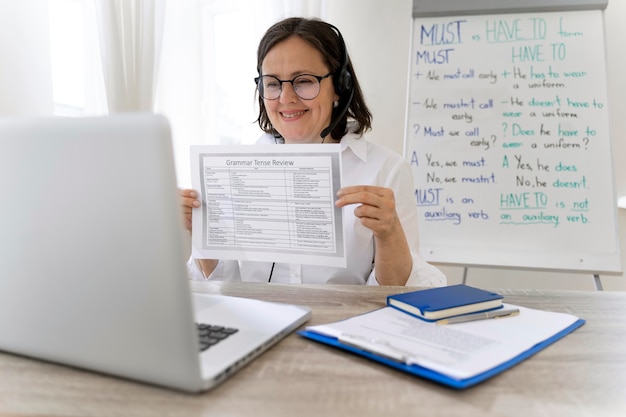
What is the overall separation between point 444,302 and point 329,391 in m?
0.32

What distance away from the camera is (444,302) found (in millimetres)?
826

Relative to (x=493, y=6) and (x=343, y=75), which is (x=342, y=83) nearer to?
(x=343, y=75)

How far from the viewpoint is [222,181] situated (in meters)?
1.14

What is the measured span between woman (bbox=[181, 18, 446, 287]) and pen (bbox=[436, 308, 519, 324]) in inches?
15.8

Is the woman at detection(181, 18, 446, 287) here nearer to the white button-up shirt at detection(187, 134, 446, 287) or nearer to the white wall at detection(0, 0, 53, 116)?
the white button-up shirt at detection(187, 134, 446, 287)

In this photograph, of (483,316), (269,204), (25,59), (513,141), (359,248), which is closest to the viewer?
(483,316)

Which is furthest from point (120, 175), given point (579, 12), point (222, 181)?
point (579, 12)

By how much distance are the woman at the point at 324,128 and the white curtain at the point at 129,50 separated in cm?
93

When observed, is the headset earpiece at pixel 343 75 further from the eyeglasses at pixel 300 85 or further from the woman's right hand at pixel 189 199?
the woman's right hand at pixel 189 199

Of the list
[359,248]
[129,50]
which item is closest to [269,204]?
[359,248]

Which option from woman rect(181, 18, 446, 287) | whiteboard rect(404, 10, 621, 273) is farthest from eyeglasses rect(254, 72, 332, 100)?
whiteboard rect(404, 10, 621, 273)

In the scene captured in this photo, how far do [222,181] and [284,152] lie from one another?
158 mm

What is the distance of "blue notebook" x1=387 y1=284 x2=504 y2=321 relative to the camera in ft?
2.62

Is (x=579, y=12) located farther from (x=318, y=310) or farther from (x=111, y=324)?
(x=111, y=324)
